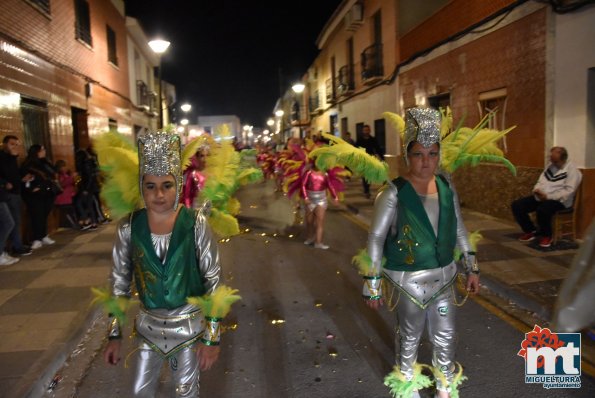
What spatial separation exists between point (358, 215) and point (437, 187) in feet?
30.4

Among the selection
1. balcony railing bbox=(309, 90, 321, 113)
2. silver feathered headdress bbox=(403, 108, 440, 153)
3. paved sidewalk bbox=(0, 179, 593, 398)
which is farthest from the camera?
balcony railing bbox=(309, 90, 321, 113)

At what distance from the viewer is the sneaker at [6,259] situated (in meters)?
7.68

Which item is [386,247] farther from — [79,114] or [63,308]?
[79,114]

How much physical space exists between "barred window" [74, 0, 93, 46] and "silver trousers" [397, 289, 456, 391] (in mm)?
13129

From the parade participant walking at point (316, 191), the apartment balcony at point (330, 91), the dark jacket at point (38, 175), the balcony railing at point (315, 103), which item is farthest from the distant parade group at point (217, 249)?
the balcony railing at point (315, 103)

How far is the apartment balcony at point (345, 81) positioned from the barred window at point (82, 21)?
42.6 ft

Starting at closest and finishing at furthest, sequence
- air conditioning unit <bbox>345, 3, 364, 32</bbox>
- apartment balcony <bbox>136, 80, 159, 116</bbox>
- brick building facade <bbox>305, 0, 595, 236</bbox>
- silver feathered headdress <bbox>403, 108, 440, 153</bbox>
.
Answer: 1. silver feathered headdress <bbox>403, 108, 440, 153</bbox>
2. brick building facade <bbox>305, 0, 595, 236</bbox>
3. air conditioning unit <bbox>345, 3, 364, 32</bbox>
4. apartment balcony <bbox>136, 80, 159, 116</bbox>

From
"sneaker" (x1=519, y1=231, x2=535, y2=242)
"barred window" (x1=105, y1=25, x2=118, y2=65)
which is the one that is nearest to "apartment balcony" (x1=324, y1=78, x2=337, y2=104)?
"barred window" (x1=105, y1=25, x2=118, y2=65)

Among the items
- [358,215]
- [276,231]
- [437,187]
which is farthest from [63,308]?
[358,215]

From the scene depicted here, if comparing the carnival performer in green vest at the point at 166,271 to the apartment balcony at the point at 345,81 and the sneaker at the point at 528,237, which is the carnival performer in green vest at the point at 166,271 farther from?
the apartment balcony at the point at 345,81

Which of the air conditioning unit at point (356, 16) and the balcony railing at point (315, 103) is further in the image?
the balcony railing at point (315, 103)

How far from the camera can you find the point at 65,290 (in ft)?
21.0

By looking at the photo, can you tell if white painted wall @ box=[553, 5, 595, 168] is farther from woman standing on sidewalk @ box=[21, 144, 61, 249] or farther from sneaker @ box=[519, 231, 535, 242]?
woman standing on sidewalk @ box=[21, 144, 61, 249]

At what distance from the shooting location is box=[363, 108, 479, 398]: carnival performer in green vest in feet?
10.4
